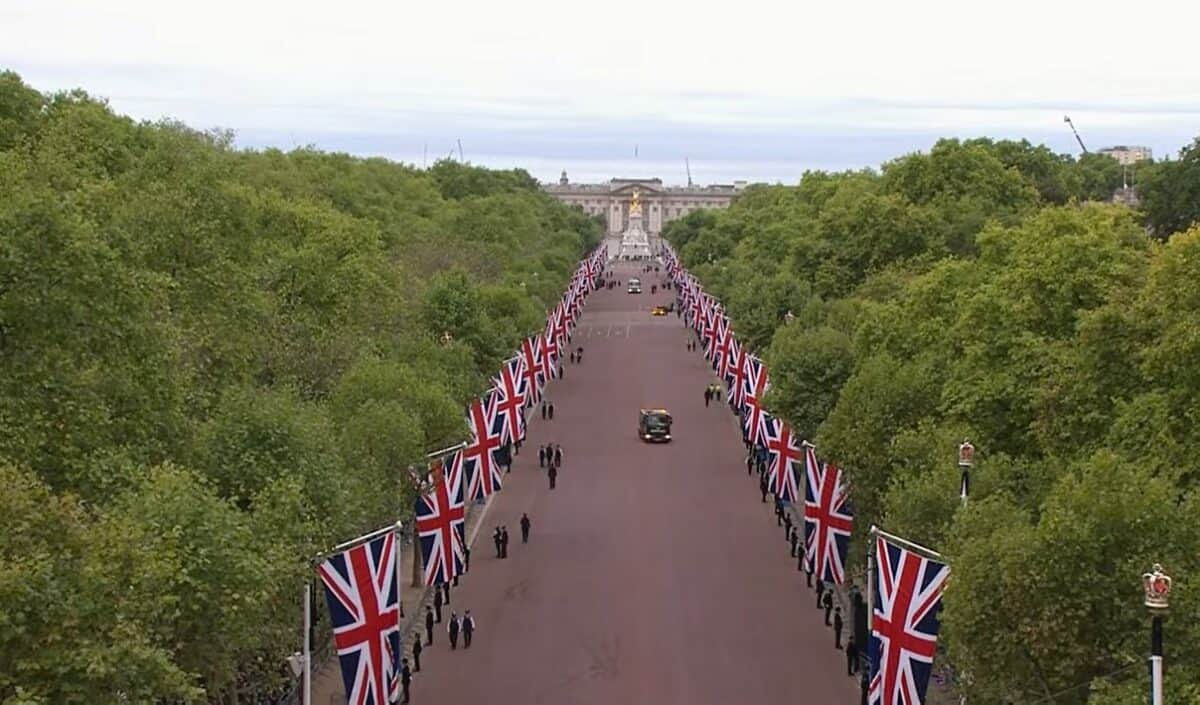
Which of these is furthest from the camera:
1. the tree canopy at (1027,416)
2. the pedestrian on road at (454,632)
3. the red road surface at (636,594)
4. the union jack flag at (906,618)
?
the pedestrian on road at (454,632)

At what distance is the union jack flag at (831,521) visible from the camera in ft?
119

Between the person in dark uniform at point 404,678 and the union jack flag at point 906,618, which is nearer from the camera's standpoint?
the union jack flag at point 906,618

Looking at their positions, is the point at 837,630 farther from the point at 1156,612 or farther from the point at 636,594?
the point at 1156,612

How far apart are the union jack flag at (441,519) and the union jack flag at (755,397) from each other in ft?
48.6

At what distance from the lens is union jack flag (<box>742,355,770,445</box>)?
170 feet

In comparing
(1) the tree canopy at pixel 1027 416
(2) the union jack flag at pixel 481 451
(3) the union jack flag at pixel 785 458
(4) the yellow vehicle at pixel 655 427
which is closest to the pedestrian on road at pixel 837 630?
(1) the tree canopy at pixel 1027 416

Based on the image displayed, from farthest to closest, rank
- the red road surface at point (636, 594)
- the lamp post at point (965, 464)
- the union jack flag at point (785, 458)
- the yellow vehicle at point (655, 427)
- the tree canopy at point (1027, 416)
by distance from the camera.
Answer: the yellow vehicle at point (655, 427), the union jack flag at point (785, 458), the red road surface at point (636, 594), the lamp post at point (965, 464), the tree canopy at point (1027, 416)

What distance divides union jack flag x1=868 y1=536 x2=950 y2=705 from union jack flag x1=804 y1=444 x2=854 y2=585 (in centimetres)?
1004

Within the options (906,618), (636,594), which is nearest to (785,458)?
(636,594)

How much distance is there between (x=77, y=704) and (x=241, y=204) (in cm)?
3266

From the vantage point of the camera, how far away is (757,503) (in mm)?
56938

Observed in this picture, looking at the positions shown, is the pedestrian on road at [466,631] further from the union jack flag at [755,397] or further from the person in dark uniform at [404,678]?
the union jack flag at [755,397]

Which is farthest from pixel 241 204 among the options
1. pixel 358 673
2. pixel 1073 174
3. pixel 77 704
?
pixel 1073 174

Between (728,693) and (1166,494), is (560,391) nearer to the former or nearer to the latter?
(728,693)
